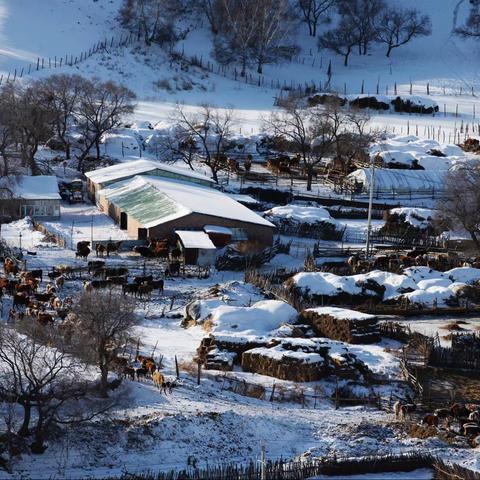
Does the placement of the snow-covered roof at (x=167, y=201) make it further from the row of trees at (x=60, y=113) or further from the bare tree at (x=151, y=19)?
the bare tree at (x=151, y=19)

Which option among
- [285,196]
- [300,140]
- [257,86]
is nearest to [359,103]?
[257,86]

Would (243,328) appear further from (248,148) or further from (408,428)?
(248,148)

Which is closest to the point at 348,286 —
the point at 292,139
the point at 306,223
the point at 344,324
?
the point at 344,324

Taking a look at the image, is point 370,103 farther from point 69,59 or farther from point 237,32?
point 69,59

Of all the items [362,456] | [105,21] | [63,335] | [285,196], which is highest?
[105,21]

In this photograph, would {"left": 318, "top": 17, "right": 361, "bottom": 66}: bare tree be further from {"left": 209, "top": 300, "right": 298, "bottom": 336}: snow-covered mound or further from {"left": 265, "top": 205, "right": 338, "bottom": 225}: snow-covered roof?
{"left": 209, "top": 300, "right": 298, "bottom": 336}: snow-covered mound

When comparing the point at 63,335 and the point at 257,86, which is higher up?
the point at 257,86

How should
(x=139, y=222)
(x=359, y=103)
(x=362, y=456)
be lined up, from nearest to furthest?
(x=362, y=456) < (x=139, y=222) < (x=359, y=103)

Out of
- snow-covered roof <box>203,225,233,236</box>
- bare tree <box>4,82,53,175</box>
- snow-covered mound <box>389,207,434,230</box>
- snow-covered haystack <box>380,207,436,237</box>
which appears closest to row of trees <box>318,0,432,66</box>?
bare tree <box>4,82,53,175</box>
